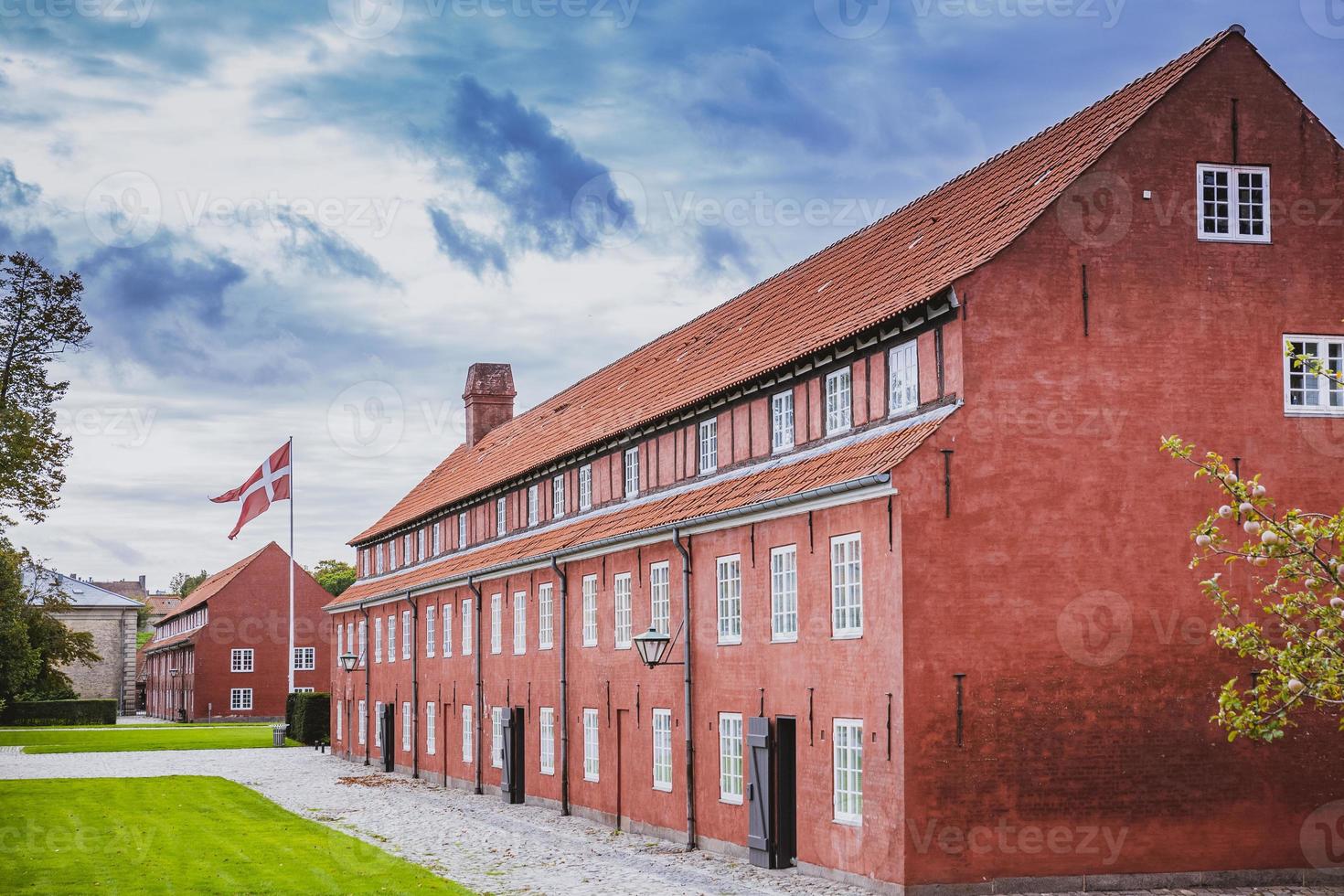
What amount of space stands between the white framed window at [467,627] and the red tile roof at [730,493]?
3.10 feet

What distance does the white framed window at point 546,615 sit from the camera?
33.8m

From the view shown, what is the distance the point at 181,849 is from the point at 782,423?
12.2 meters

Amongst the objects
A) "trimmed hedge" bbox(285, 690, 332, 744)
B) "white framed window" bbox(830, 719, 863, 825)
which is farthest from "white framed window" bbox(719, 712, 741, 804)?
"trimmed hedge" bbox(285, 690, 332, 744)

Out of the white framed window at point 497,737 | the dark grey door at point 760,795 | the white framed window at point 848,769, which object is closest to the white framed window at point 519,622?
the white framed window at point 497,737

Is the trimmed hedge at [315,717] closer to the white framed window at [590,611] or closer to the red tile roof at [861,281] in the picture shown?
the red tile roof at [861,281]

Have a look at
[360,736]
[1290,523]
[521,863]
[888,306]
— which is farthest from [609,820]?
[360,736]

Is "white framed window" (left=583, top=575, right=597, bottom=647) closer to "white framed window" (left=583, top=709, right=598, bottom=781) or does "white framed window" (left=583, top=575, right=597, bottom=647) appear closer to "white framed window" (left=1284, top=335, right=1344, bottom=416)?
"white framed window" (left=583, top=709, right=598, bottom=781)

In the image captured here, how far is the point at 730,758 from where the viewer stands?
24188 mm

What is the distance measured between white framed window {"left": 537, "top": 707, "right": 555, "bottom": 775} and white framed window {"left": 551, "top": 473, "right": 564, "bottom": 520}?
16.2 ft

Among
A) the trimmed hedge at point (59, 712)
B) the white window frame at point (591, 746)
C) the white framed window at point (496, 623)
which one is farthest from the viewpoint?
the trimmed hedge at point (59, 712)

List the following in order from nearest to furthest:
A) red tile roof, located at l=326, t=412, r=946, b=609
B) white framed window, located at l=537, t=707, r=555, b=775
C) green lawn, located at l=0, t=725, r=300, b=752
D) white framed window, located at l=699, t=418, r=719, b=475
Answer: red tile roof, located at l=326, t=412, r=946, b=609 < white framed window, located at l=699, t=418, r=719, b=475 < white framed window, located at l=537, t=707, r=555, b=775 < green lawn, located at l=0, t=725, r=300, b=752

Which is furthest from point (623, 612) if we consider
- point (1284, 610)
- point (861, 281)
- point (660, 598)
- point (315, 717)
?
point (315, 717)

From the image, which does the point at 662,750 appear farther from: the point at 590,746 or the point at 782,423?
the point at 782,423

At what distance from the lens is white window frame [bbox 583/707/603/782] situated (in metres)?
30.3
